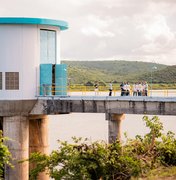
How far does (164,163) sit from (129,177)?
2201mm

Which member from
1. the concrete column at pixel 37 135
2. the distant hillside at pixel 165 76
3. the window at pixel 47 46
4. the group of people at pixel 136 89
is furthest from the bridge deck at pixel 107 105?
the distant hillside at pixel 165 76

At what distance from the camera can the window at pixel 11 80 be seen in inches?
1233

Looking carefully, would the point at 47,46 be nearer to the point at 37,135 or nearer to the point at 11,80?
the point at 11,80

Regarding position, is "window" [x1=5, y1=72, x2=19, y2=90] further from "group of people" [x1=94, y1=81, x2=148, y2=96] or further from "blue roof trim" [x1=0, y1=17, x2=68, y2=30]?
"group of people" [x1=94, y1=81, x2=148, y2=96]

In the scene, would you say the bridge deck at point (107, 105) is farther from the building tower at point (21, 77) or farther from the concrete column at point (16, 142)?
the concrete column at point (16, 142)

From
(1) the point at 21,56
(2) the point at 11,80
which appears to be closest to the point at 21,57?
(1) the point at 21,56

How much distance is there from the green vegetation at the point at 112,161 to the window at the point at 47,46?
9710 millimetres

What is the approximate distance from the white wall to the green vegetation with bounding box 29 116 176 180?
26.5ft

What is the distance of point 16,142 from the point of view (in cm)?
3102

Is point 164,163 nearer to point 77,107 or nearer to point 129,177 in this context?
point 129,177

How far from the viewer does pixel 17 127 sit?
1230 inches

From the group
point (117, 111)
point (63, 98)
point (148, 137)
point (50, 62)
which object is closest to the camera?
point (148, 137)

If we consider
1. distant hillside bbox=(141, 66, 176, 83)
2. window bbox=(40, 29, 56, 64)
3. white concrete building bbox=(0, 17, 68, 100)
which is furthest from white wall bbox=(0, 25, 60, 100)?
distant hillside bbox=(141, 66, 176, 83)

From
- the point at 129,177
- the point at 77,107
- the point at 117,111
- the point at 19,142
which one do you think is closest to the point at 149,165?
the point at 129,177
